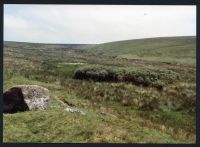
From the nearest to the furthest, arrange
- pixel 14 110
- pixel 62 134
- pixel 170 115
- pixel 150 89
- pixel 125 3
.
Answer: pixel 125 3, pixel 62 134, pixel 14 110, pixel 170 115, pixel 150 89

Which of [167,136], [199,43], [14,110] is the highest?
[199,43]

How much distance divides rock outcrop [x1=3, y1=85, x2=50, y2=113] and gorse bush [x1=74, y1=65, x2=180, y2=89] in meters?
16.9

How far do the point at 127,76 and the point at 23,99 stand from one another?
68.7ft

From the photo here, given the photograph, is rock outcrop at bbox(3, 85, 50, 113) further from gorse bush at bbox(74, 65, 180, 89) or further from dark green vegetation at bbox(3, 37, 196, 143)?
gorse bush at bbox(74, 65, 180, 89)

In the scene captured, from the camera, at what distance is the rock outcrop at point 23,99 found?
801 inches

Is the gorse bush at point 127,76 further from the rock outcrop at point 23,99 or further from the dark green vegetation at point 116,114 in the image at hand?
the rock outcrop at point 23,99

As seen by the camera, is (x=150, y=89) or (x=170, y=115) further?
(x=150, y=89)

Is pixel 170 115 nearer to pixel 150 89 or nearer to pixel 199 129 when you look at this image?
pixel 150 89

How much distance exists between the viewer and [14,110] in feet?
67.2

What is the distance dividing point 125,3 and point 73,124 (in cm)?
751

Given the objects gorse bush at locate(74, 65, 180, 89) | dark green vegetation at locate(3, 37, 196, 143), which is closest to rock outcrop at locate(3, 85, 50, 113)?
dark green vegetation at locate(3, 37, 196, 143)

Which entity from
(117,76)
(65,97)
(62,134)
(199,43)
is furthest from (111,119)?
(117,76)

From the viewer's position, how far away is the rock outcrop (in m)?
20.3

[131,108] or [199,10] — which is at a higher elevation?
[199,10]
